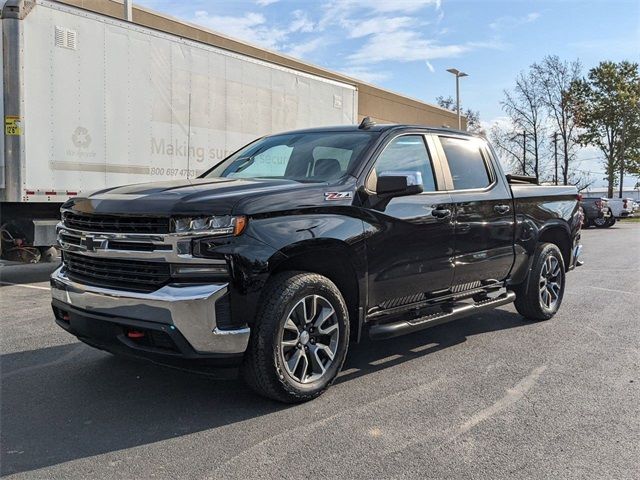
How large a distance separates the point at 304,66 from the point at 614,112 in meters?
29.5

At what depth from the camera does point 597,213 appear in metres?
25.7

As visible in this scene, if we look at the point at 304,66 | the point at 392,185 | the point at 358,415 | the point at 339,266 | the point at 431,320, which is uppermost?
the point at 304,66

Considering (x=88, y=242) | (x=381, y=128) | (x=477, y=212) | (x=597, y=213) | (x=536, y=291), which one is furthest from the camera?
(x=597, y=213)

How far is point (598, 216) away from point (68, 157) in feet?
77.9

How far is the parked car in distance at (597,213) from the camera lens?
25688 millimetres

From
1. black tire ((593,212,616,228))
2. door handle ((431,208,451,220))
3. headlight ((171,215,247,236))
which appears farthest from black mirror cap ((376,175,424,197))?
black tire ((593,212,616,228))

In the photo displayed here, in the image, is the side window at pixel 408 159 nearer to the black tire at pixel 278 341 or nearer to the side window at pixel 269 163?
the side window at pixel 269 163

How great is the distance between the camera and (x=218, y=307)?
335 centimetres

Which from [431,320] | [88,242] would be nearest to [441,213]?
[431,320]

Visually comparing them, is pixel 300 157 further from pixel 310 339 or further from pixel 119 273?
pixel 119 273

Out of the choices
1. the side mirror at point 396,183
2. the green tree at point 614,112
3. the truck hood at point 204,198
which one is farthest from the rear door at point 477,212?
the green tree at point 614,112

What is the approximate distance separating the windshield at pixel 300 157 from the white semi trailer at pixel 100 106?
4266 mm

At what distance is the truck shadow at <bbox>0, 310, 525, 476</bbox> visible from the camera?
319 cm

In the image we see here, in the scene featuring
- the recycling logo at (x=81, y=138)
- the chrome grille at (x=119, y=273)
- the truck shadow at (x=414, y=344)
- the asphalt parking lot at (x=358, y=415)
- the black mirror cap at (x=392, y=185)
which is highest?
the recycling logo at (x=81, y=138)
